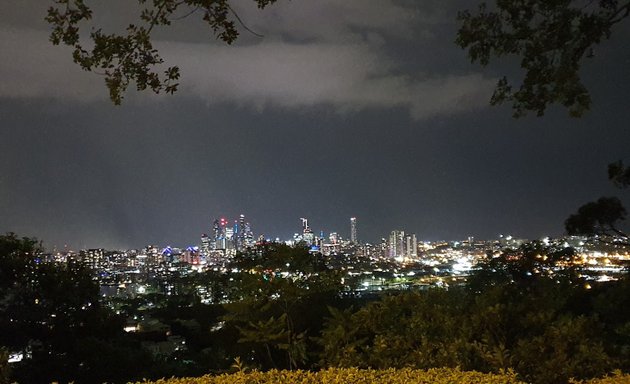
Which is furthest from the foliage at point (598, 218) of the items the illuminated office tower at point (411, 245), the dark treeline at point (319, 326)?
the illuminated office tower at point (411, 245)

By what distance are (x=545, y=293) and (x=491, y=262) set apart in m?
12.3

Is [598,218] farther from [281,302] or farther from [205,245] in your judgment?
[205,245]

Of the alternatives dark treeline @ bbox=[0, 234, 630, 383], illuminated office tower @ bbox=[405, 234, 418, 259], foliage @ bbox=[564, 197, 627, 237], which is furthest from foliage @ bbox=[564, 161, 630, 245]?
illuminated office tower @ bbox=[405, 234, 418, 259]

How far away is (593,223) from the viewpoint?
16.1 metres

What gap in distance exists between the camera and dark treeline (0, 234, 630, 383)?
585 cm

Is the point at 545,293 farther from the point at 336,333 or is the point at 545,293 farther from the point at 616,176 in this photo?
the point at 616,176

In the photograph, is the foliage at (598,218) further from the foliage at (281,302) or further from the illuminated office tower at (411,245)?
the illuminated office tower at (411,245)

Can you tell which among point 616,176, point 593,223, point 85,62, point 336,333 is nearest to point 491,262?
point 593,223

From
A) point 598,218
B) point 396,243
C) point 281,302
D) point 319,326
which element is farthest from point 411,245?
point 281,302

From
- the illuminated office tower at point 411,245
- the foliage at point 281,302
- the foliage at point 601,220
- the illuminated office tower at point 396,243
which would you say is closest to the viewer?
the foliage at point 281,302

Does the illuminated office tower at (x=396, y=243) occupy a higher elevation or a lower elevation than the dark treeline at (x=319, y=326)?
higher

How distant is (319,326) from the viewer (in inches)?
375

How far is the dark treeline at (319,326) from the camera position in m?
5.85

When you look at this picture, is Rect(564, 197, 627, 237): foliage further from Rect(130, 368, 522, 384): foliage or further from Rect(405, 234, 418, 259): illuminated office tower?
Rect(405, 234, 418, 259): illuminated office tower
